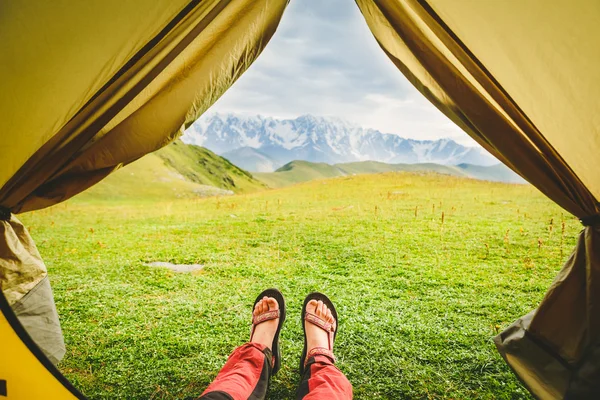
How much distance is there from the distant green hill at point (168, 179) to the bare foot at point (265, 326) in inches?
1422

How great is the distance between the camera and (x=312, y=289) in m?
4.31

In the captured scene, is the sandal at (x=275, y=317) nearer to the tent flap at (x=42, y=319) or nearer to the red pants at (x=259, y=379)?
the red pants at (x=259, y=379)

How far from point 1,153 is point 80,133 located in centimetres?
50

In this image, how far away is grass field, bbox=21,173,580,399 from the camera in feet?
8.52

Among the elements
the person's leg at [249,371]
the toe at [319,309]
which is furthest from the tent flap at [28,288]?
the toe at [319,309]

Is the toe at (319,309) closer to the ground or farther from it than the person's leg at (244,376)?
farther from it

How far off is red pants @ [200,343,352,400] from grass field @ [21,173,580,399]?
0.85 feet

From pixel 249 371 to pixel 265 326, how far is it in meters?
0.56

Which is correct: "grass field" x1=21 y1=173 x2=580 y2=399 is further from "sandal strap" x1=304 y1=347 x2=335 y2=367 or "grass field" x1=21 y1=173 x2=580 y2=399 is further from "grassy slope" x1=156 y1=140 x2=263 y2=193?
"grassy slope" x1=156 y1=140 x2=263 y2=193

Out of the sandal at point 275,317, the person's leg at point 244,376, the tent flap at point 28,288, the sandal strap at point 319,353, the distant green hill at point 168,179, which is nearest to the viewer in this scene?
the person's leg at point 244,376

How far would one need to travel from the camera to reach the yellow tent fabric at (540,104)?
2.15 m

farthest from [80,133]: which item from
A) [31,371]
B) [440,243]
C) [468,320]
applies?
[440,243]

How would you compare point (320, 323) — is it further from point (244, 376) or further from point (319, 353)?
point (244, 376)

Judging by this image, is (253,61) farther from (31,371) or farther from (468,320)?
(468,320)
